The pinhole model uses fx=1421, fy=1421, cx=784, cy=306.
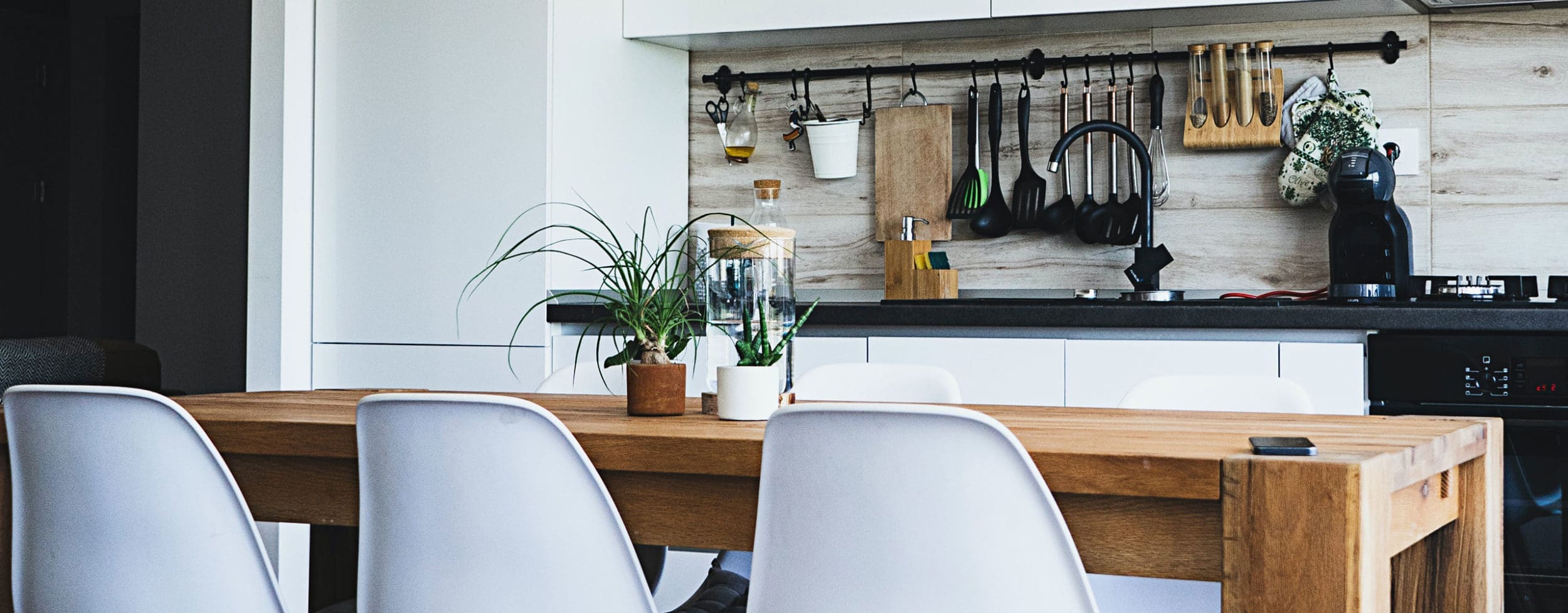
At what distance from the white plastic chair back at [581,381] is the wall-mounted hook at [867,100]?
1.37 m

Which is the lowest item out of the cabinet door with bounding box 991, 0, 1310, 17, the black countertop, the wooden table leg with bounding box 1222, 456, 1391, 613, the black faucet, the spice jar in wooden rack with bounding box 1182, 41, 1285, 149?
the wooden table leg with bounding box 1222, 456, 1391, 613

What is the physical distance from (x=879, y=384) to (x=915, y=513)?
1.26 meters

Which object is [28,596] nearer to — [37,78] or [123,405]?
[123,405]

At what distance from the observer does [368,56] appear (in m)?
3.51

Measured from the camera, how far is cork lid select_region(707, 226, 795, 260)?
1837 millimetres

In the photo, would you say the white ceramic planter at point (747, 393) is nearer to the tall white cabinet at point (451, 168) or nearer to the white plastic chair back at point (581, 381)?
the white plastic chair back at point (581, 381)

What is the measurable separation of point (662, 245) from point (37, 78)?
11.9 feet

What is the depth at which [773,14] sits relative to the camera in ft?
11.3

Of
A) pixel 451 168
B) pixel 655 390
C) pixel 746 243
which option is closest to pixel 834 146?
pixel 451 168

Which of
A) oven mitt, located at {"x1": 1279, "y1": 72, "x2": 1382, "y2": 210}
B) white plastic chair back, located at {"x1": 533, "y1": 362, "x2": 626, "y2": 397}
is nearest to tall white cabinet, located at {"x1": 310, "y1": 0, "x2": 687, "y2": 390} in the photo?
white plastic chair back, located at {"x1": 533, "y1": 362, "x2": 626, "y2": 397}

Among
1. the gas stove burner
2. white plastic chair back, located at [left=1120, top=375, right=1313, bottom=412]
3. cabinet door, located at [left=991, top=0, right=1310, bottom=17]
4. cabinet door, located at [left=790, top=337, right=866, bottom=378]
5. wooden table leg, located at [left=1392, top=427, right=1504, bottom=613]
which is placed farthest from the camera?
cabinet door, located at [left=991, top=0, right=1310, bottom=17]

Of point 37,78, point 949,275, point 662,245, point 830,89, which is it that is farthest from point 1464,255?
point 37,78

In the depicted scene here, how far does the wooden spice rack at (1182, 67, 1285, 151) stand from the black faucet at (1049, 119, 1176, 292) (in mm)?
120

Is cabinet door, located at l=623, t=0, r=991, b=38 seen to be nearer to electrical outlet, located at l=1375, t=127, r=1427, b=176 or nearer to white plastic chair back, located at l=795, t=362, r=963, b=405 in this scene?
electrical outlet, located at l=1375, t=127, r=1427, b=176
